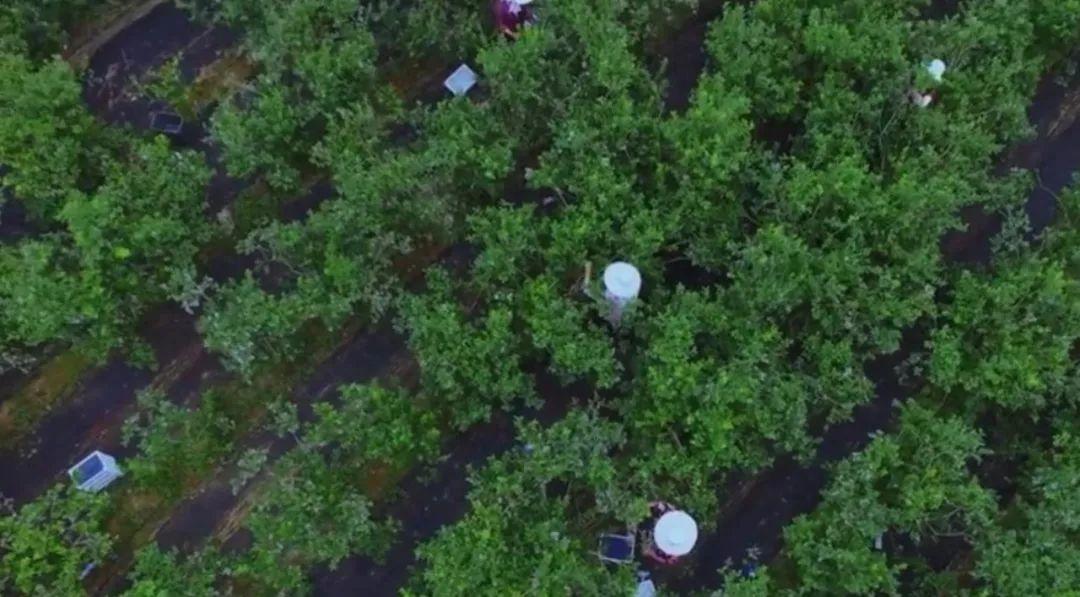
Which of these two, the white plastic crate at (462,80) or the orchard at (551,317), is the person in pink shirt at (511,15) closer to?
the orchard at (551,317)

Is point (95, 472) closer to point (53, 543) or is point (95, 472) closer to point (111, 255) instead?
point (53, 543)

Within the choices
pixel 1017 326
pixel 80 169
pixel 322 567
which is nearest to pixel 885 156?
pixel 1017 326

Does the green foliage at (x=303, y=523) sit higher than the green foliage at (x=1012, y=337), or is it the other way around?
the green foliage at (x=1012, y=337)

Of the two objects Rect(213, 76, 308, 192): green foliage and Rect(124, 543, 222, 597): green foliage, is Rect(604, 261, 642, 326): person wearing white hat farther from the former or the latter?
Rect(124, 543, 222, 597): green foliage

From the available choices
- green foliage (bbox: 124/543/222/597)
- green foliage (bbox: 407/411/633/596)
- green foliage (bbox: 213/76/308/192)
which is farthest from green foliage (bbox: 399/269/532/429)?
green foliage (bbox: 124/543/222/597)

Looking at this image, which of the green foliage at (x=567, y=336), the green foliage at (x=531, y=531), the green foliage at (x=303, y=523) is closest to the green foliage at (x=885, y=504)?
the green foliage at (x=531, y=531)

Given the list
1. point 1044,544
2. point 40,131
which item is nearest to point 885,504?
point 1044,544
